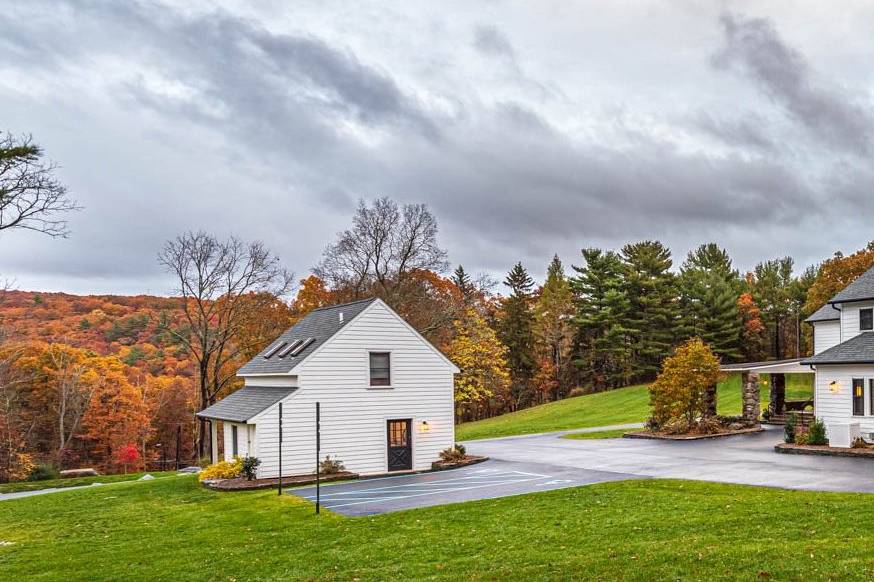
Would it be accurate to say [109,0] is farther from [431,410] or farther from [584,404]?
[584,404]

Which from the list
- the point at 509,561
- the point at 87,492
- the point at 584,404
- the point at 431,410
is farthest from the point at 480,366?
the point at 509,561

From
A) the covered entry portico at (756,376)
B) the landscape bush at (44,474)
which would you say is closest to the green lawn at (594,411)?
the covered entry portico at (756,376)

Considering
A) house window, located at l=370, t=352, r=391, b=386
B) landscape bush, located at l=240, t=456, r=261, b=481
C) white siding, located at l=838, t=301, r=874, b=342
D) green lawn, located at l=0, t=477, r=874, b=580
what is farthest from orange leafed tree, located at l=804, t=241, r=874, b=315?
landscape bush, located at l=240, t=456, r=261, b=481

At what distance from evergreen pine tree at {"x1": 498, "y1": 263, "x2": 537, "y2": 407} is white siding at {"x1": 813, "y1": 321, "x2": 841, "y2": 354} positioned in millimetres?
34468

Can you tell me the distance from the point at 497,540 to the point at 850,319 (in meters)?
22.9

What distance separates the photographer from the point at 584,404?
57.2 m

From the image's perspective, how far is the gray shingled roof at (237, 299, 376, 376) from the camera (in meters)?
25.5

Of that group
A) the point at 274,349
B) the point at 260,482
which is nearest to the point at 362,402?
the point at 260,482

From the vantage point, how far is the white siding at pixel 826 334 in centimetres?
3556

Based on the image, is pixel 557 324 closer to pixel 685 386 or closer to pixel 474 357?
pixel 474 357

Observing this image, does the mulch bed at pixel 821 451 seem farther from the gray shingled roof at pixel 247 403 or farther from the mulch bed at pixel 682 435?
the gray shingled roof at pixel 247 403

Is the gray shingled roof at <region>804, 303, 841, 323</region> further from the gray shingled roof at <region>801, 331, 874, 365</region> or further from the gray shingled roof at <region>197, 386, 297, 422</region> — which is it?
the gray shingled roof at <region>197, 386, 297, 422</region>

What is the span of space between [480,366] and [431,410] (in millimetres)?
22214

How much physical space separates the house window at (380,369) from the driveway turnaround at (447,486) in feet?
11.7
